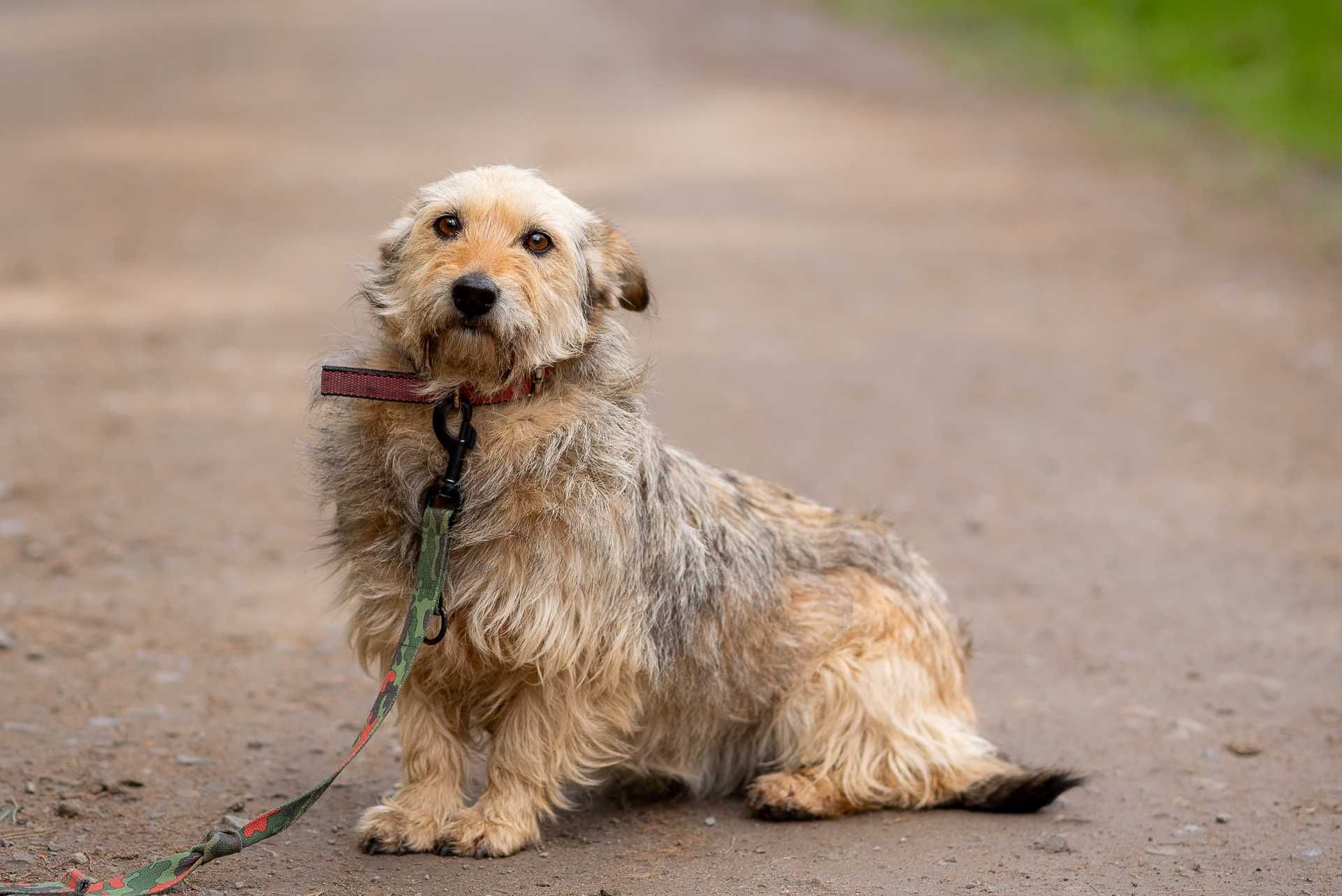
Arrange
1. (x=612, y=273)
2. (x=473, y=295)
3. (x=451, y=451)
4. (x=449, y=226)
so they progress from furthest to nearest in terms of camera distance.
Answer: (x=612, y=273) < (x=449, y=226) < (x=451, y=451) < (x=473, y=295)

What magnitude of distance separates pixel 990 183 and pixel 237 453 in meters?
10.0

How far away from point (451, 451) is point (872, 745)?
1.68 meters

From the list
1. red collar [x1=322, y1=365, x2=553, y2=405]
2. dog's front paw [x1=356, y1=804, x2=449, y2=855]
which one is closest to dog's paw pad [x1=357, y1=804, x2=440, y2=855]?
dog's front paw [x1=356, y1=804, x2=449, y2=855]

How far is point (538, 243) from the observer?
167 inches

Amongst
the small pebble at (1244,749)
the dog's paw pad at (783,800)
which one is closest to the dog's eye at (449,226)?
the dog's paw pad at (783,800)

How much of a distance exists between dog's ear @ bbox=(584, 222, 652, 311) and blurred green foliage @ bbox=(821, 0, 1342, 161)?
1376cm

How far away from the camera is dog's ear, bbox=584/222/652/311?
444cm

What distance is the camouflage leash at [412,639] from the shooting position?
148 inches

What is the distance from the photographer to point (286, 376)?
993 cm

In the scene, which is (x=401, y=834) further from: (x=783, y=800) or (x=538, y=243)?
(x=538, y=243)

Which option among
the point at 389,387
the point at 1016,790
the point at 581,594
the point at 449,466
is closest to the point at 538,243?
the point at 389,387

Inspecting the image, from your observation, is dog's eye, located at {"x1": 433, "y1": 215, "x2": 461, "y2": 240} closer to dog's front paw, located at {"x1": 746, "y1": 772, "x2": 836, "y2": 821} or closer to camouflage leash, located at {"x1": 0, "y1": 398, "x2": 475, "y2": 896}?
camouflage leash, located at {"x1": 0, "y1": 398, "x2": 475, "y2": 896}

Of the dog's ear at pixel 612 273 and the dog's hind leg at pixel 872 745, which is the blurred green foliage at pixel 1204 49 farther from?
the dog's ear at pixel 612 273

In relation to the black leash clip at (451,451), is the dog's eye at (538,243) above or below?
above
